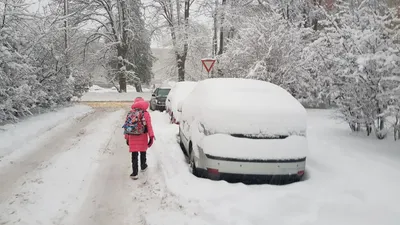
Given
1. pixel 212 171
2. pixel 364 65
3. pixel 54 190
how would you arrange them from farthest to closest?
pixel 364 65, pixel 54 190, pixel 212 171

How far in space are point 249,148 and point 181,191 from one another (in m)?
1.23

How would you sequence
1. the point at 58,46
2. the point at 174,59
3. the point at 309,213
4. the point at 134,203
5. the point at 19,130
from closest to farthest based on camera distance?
→ the point at 309,213
the point at 134,203
the point at 19,130
the point at 58,46
the point at 174,59

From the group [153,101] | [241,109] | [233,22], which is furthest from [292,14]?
[241,109]

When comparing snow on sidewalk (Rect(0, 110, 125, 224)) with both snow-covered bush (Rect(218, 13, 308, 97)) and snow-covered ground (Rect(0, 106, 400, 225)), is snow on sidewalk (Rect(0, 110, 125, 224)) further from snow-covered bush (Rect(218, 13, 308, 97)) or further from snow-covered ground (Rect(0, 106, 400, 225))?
snow-covered bush (Rect(218, 13, 308, 97))

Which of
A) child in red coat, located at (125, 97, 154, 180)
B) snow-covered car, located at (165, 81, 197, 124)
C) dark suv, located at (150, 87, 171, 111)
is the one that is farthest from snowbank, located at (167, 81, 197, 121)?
child in red coat, located at (125, 97, 154, 180)

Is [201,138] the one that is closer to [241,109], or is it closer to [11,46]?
[241,109]

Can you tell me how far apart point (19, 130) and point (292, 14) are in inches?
713

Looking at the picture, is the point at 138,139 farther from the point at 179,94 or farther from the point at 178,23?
the point at 178,23

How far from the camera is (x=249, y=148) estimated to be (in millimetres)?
5180

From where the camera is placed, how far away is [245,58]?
17.2 metres

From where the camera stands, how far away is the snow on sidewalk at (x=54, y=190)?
4531 mm

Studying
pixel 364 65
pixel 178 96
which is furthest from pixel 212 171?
pixel 178 96

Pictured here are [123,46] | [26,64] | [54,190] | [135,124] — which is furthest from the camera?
[123,46]

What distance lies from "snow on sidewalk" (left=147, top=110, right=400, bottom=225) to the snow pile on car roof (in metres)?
0.89
